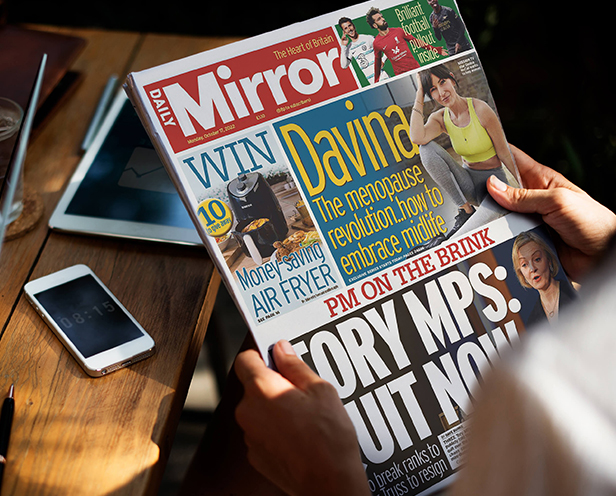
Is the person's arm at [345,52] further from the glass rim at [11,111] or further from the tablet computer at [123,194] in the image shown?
the glass rim at [11,111]

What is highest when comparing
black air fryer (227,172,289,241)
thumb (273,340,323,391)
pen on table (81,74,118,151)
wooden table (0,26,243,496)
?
pen on table (81,74,118,151)

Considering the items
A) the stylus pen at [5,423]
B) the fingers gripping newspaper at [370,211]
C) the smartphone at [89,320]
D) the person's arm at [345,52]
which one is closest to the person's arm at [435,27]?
the fingers gripping newspaper at [370,211]

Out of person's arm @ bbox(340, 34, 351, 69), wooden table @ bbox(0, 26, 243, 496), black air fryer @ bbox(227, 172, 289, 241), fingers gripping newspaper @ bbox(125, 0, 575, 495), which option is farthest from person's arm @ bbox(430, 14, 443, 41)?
wooden table @ bbox(0, 26, 243, 496)

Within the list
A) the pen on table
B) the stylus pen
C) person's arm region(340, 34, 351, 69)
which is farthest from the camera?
the pen on table

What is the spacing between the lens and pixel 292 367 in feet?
1.73

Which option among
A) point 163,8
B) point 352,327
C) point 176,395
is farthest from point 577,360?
point 163,8

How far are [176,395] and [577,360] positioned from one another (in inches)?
16.0

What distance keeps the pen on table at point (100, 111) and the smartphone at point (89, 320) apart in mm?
236

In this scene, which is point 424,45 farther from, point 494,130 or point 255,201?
point 255,201

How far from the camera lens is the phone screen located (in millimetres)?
558

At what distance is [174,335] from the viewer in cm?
58

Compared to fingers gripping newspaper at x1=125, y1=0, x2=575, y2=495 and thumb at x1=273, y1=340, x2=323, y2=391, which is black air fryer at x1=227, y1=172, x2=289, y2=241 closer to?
fingers gripping newspaper at x1=125, y1=0, x2=575, y2=495

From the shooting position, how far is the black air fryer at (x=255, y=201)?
0.54 m

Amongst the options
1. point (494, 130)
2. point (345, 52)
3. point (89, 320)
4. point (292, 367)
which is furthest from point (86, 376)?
point (494, 130)
